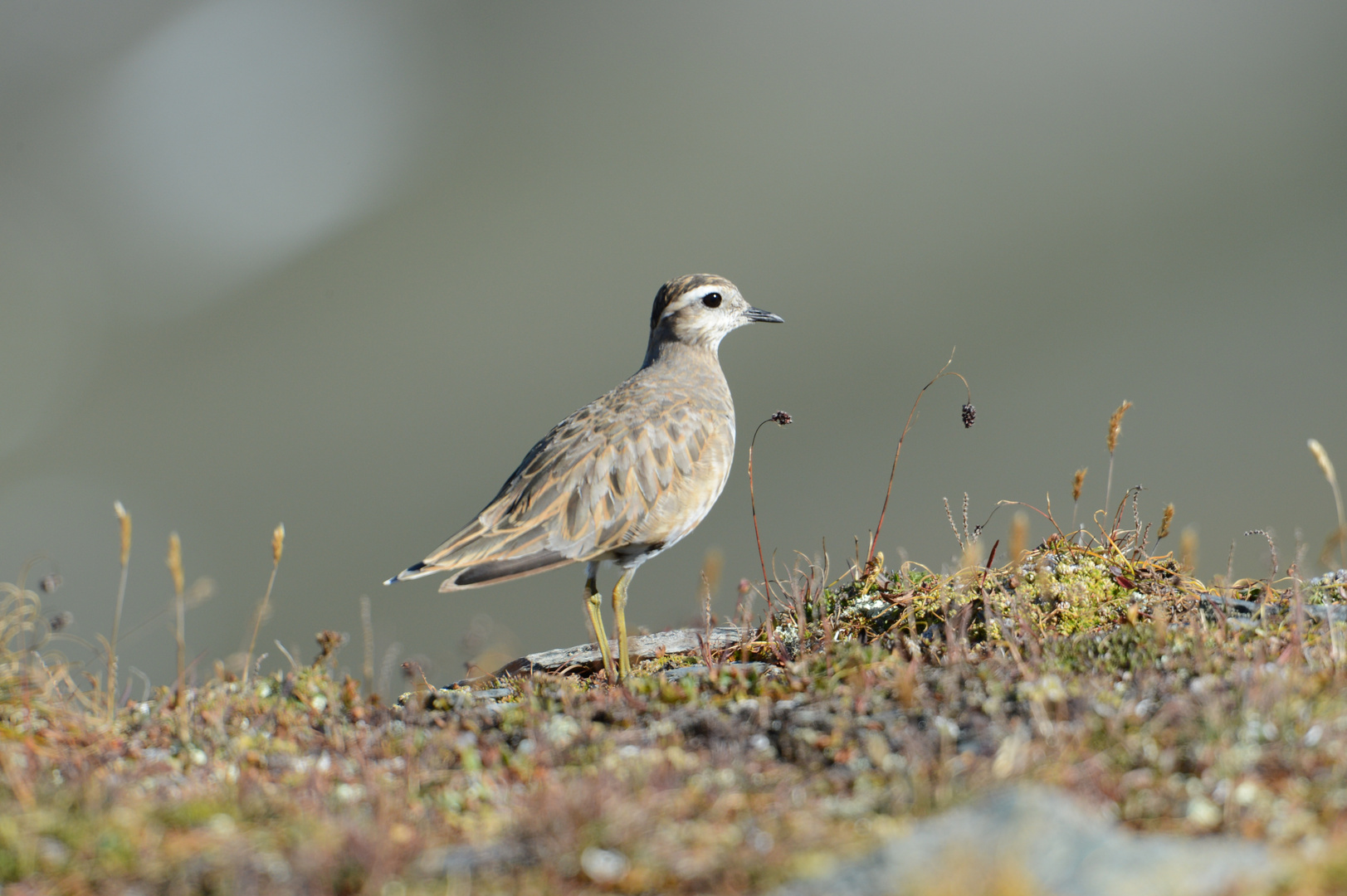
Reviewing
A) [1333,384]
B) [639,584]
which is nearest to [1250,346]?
[1333,384]

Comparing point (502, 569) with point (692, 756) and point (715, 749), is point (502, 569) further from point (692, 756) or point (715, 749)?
point (715, 749)

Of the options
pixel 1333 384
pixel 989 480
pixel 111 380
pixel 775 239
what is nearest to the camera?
pixel 989 480

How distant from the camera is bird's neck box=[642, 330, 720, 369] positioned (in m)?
11.9

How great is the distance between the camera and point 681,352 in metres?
11.9

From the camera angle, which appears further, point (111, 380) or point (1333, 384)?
point (111, 380)

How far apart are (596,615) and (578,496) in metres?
1.03

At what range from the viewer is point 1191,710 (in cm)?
514

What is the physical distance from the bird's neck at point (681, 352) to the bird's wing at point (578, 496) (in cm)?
163

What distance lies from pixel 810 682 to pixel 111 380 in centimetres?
17718

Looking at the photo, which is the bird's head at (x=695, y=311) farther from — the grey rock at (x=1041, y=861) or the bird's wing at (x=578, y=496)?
the grey rock at (x=1041, y=861)

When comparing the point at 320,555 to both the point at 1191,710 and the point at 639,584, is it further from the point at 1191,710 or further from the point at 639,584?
the point at 1191,710

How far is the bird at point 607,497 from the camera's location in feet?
29.8

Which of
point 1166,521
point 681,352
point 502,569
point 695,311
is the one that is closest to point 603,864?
point 502,569

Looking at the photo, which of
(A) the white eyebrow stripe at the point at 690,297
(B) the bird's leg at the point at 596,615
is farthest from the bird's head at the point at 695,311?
(B) the bird's leg at the point at 596,615
